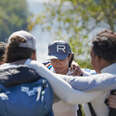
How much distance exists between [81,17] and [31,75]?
42.2 feet

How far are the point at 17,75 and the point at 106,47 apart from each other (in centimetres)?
70

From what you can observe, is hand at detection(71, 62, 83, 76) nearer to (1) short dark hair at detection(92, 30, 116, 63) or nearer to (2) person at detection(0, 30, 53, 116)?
(1) short dark hair at detection(92, 30, 116, 63)

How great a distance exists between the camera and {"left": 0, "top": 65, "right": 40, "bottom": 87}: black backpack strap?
1.95 meters

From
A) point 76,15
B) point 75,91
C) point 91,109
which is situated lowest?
point 91,109

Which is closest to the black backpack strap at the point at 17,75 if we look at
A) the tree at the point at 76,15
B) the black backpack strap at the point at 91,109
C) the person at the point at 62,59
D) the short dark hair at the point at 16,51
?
the short dark hair at the point at 16,51

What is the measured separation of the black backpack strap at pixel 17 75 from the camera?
1.95 metres

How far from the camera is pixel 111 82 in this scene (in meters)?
2.01

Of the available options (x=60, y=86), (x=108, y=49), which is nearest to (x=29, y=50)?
(x=60, y=86)

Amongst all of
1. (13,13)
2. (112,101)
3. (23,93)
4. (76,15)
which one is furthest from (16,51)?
(13,13)

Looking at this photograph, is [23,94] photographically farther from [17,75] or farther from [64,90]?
[64,90]

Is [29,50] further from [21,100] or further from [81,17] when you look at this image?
[81,17]

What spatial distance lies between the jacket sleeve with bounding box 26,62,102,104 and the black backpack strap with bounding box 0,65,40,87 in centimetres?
6

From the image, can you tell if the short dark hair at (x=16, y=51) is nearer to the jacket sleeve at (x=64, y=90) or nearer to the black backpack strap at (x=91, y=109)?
the jacket sleeve at (x=64, y=90)

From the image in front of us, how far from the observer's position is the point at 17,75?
1.97 m
